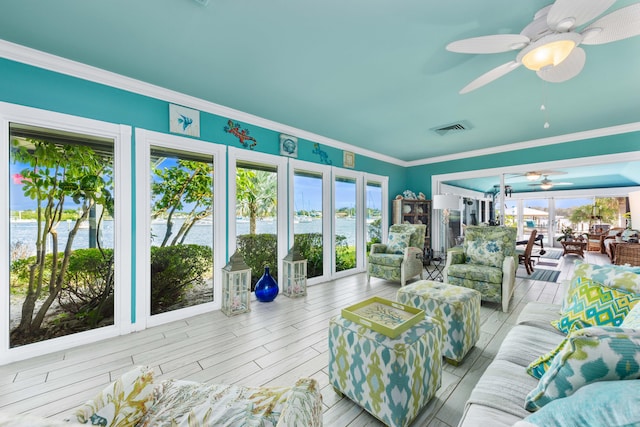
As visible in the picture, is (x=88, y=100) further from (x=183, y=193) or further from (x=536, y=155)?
(x=536, y=155)

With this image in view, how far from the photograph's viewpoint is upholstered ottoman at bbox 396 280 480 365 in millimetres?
1996

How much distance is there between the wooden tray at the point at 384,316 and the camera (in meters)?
1.46

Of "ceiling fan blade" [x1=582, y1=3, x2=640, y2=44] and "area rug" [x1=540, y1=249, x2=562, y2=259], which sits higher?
"ceiling fan blade" [x1=582, y1=3, x2=640, y2=44]

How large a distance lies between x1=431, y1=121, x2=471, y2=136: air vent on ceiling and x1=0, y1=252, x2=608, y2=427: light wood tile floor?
251 cm

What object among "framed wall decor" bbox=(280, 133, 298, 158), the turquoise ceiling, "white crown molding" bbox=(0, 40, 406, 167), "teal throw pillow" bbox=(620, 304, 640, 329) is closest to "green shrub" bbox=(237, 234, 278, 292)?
"framed wall decor" bbox=(280, 133, 298, 158)

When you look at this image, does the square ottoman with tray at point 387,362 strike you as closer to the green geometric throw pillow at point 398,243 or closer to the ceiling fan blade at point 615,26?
the ceiling fan blade at point 615,26

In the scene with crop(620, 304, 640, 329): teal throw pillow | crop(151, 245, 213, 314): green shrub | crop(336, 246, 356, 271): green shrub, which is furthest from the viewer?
crop(336, 246, 356, 271): green shrub

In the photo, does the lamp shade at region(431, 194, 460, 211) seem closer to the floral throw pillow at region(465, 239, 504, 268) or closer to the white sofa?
the floral throw pillow at region(465, 239, 504, 268)

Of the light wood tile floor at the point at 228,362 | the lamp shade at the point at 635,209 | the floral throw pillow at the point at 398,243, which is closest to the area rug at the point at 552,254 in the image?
the floral throw pillow at the point at 398,243

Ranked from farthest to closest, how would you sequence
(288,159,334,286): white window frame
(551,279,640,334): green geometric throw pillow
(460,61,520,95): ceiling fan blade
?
(288,159,334,286): white window frame
(460,61,520,95): ceiling fan blade
(551,279,640,334): green geometric throw pillow

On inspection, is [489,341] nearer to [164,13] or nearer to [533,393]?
[533,393]

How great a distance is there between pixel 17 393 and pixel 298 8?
3137mm

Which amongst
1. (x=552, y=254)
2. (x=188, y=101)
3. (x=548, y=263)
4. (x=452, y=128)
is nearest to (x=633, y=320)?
(x=452, y=128)

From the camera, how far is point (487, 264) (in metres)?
3.54
